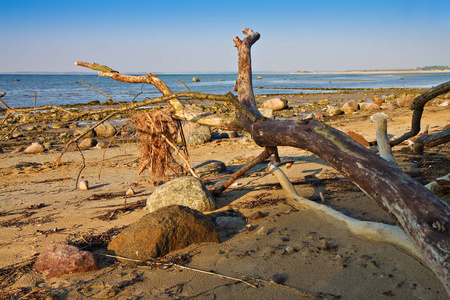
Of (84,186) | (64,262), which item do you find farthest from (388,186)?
(84,186)

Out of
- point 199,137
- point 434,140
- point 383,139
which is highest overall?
point 383,139

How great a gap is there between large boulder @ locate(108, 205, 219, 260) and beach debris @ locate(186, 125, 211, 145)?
286 inches

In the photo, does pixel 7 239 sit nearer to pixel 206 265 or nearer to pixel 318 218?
pixel 206 265

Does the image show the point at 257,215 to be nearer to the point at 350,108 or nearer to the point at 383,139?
the point at 383,139

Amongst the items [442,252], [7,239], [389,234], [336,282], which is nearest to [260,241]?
[336,282]

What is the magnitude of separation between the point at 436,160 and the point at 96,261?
6.24 meters

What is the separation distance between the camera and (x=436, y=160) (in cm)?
664

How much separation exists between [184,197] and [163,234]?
1.43m

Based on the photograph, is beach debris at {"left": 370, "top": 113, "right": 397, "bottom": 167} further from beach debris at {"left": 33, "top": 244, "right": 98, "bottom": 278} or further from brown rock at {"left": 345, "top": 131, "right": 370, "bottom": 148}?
brown rock at {"left": 345, "top": 131, "right": 370, "bottom": 148}

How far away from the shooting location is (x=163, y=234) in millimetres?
3711

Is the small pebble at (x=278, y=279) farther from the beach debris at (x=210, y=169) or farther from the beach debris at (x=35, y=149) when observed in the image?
the beach debris at (x=35, y=149)

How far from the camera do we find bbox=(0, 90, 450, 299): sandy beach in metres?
2.92

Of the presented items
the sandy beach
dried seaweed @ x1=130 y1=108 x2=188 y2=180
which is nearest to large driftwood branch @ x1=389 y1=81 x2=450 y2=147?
the sandy beach

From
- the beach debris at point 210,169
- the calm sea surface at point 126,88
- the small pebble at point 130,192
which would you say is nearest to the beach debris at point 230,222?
the small pebble at point 130,192
